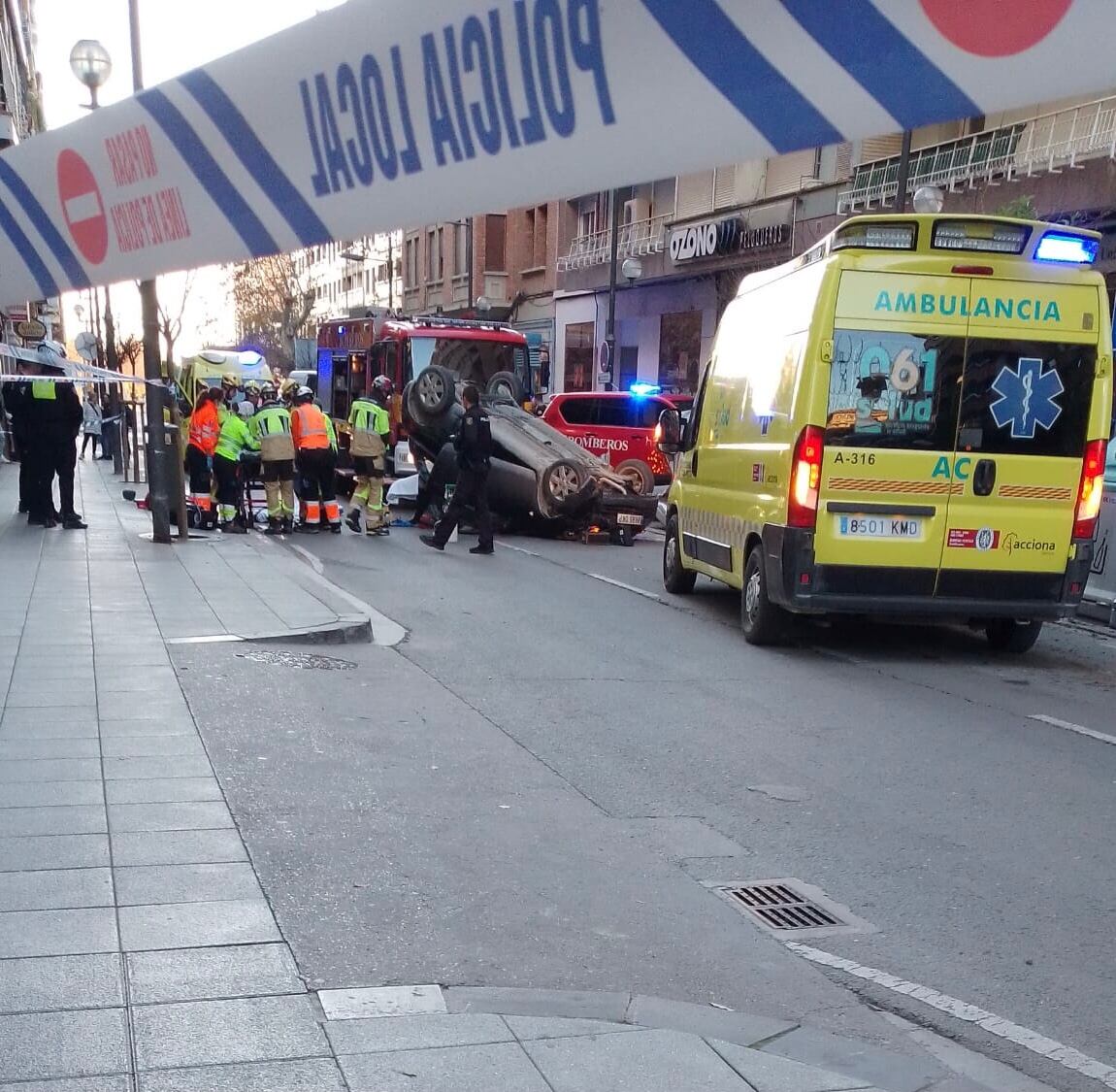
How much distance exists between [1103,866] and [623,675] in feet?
12.3

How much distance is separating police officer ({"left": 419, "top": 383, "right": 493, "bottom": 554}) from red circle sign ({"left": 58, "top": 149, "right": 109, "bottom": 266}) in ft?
37.8

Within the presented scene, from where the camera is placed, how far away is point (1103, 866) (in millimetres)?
4922

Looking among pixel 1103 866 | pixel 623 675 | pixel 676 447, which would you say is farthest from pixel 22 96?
pixel 1103 866

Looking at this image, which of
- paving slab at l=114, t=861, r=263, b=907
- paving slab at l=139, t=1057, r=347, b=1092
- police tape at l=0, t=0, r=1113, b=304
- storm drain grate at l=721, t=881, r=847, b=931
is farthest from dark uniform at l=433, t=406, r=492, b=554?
police tape at l=0, t=0, r=1113, b=304

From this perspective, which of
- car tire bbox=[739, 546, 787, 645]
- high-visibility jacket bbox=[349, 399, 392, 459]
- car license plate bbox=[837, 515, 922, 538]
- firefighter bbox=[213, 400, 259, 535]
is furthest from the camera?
high-visibility jacket bbox=[349, 399, 392, 459]

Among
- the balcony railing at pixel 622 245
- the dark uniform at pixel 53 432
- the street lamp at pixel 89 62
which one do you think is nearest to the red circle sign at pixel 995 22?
the street lamp at pixel 89 62

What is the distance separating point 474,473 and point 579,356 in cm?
2461

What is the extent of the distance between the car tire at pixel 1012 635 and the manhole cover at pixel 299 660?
4965 mm

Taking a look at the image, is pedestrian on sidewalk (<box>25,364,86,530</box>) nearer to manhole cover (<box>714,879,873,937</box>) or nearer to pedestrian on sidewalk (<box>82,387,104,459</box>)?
manhole cover (<box>714,879,873,937</box>)

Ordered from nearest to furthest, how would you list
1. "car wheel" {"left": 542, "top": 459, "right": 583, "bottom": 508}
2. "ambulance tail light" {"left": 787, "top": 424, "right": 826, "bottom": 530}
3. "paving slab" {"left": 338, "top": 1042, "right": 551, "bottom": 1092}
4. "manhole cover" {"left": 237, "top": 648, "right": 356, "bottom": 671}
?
"paving slab" {"left": 338, "top": 1042, "right": 551, "bottom": 1092} → "manhole cover" {"left": 237, "top": 648, "right": 356, "bottom": 671} → "ambulance tail light" {"left": 787, "top": 424, "right": 826, "bottom": 530} → "car wheel" {"left": 542, "top": 459, "right": 583, "bottom": 508}

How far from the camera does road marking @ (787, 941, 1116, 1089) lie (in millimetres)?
3330

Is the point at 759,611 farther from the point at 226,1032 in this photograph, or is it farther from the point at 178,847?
the point at 226,1032

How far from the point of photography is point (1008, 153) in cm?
1980

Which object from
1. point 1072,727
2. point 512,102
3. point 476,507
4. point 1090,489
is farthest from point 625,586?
point 512,102
